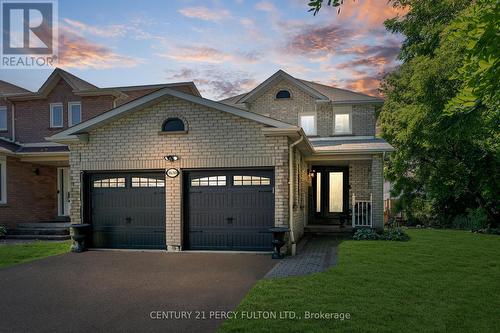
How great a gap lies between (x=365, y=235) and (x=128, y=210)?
784 cm

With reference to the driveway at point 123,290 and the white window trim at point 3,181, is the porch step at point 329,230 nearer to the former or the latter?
the driveway at point 123,290

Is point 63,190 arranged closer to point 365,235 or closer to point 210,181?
point 210,181

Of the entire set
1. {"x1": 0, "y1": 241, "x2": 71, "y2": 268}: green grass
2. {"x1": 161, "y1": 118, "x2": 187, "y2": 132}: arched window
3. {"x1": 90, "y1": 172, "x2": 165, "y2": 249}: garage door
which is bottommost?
{"x1": 0, "y1": 241, "x2": 71, "y2": 268}: green grass

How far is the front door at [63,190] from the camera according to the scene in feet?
55.0

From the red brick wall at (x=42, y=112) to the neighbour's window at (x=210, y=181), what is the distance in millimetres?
8723

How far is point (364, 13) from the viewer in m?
12.2

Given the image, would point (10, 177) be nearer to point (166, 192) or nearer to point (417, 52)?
point (166, 192)

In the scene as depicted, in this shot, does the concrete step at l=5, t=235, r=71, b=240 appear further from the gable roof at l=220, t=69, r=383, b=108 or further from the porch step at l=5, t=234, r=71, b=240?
the gable roof at l=220, t=69, r=383, b=108

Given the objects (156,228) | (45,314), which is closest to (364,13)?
(156,228)

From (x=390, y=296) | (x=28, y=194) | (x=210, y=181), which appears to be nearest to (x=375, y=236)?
(x=210, y=181)

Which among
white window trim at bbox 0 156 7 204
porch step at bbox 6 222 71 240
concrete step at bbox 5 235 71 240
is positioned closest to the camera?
concrete step at bbox 5 235 71 240

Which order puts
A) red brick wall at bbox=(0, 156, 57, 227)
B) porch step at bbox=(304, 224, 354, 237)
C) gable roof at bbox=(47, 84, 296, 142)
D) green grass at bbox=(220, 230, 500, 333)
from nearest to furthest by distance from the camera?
green grass at bbox=(220, 230, 500, 333)
gable roof at bbox=(47, 84, 296, 142)
porch step at bbox=(304, 224, 354, 237)
red brick wall at bbox=(0, 156, 57, 227)

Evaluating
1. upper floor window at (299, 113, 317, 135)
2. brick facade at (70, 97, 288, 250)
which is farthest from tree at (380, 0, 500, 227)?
brick facade at (70, 97, 288, 250)

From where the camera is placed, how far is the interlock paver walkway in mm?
7809
